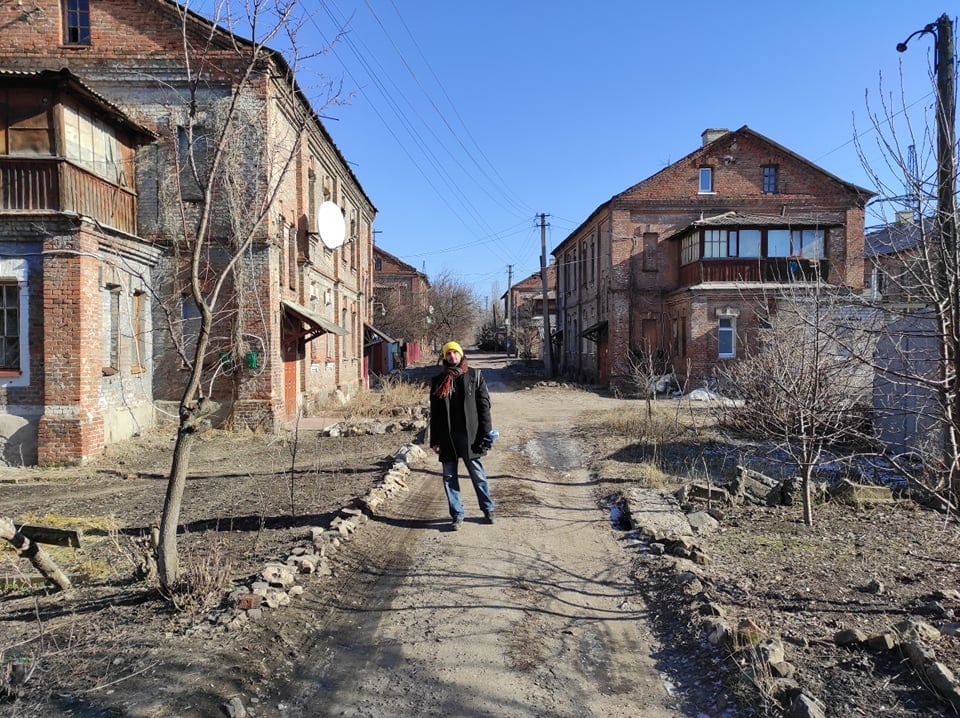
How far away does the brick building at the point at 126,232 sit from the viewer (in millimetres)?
11617

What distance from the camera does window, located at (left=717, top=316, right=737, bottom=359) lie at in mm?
26016

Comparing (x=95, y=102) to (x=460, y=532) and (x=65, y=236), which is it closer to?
(x=65, y=236)

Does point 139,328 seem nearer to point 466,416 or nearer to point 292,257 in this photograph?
point 292,257

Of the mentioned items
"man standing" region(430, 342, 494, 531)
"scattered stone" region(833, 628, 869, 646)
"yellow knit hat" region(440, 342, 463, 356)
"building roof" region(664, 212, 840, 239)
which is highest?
"building roof" region(664, 212, 840, 239)

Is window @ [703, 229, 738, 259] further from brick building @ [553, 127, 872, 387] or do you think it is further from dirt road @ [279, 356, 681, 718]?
dirt road @ [279, 356, 681, 718]

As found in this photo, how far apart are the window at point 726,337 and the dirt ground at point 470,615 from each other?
18046mm

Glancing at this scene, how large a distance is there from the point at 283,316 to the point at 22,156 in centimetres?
589

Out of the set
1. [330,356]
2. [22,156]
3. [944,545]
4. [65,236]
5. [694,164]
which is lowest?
[944,545]

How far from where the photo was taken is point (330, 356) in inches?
864

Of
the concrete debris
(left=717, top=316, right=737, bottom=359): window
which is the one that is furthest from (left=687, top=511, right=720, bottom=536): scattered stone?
(left=717, top=316, right=737, bottom=359): window

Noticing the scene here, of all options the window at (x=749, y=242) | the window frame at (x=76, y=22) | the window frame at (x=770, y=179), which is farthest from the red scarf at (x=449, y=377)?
the window frame at (x=770, y=179)

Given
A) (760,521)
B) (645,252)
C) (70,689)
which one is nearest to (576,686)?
(70,689)

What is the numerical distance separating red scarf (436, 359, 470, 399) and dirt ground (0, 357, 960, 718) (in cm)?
142

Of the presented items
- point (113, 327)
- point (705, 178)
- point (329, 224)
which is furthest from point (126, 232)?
point (705, 178)
